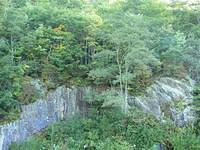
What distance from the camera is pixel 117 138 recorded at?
14.2 metres

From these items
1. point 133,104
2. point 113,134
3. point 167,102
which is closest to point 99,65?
point 133,104

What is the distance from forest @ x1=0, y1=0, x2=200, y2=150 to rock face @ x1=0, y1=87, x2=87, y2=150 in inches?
11.7

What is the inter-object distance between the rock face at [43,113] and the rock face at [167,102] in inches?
95.0

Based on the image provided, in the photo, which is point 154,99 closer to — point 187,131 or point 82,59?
point 187,131

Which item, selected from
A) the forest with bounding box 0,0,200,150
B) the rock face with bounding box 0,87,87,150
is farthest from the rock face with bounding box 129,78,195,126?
the rock face with bounding box 0,87,87,150

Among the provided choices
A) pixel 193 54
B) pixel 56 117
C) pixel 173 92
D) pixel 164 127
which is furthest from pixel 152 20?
pixel 56 117

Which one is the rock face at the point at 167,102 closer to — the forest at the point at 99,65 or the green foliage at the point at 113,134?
the forest at the point at 99,65

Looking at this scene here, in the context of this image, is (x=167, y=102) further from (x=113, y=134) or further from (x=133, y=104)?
(x=113, y=134)

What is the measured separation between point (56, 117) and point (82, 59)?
3.28 m

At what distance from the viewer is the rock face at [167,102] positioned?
1569 centimetres

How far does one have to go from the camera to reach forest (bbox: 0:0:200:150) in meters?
14.1

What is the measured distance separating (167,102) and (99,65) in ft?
10.9

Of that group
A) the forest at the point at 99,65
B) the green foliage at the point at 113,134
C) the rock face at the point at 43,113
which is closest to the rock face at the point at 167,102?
the forest at the point at 99,65

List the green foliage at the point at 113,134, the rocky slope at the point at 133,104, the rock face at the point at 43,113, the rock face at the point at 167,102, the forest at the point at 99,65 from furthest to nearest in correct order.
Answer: the rock face at the point at 167,102 → the rocky slope at the point at 133,104 → the forest at the point at 99,65 → the green foliage at the point at 113,134 → the rock face at the point at 43,113
